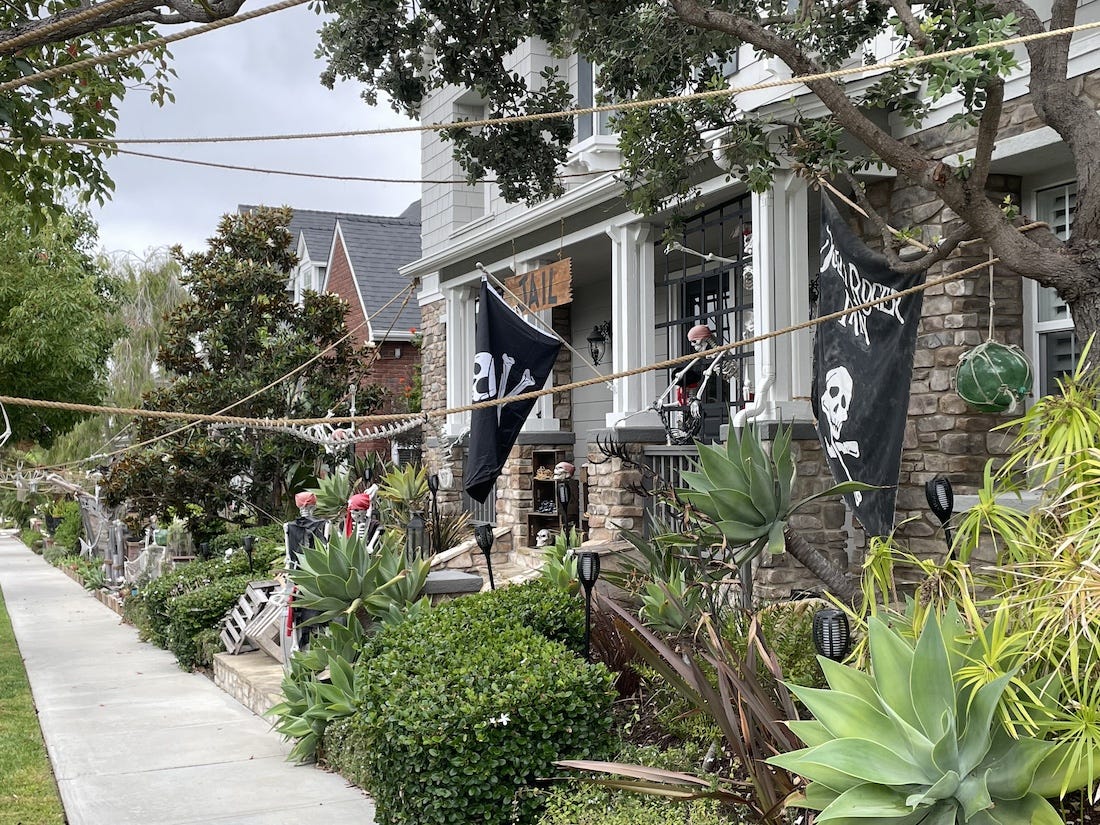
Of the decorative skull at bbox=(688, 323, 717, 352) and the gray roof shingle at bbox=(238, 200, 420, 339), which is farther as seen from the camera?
the gray roof shingle at bbox=(238, 200, 420, 339)

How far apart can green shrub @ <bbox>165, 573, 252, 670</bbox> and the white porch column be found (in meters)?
4.37

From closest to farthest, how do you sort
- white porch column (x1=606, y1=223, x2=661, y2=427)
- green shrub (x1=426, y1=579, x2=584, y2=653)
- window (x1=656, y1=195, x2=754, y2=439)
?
green shrub (x1=426, y1=579, x2=584, y2=653)
window (x1=656, y1=195, x2=754, y2=439)
white porch column (x1=606, y1=223, x2=661, y2=427)

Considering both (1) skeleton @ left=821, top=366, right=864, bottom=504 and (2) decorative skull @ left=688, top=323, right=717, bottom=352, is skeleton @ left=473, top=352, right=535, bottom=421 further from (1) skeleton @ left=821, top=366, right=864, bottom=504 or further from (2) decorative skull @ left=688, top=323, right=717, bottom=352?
(1) skeleton @ left=821, top=366, right=864, bottom=504

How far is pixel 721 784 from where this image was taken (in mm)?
4680

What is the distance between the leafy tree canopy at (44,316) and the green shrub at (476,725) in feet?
41.3

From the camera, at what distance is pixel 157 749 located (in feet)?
25.1

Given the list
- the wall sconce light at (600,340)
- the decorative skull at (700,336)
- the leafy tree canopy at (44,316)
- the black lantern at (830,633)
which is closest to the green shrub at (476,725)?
the black lantern at (830,633)

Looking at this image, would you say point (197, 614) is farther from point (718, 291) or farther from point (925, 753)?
point (925, 753)

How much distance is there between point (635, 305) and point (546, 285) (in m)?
1.23

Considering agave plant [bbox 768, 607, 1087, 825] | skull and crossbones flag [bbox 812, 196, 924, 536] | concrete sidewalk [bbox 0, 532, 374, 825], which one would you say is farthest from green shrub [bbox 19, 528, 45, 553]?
agave plant [bbox 768, 607, 1087, 825]

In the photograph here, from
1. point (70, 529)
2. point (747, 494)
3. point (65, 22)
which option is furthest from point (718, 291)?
point (70, 529)

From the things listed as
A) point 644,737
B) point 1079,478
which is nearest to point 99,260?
point 644,737

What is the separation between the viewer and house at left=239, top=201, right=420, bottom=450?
2461cm

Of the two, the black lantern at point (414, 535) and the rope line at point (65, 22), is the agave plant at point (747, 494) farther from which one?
the black lantern at point (414, 535)
